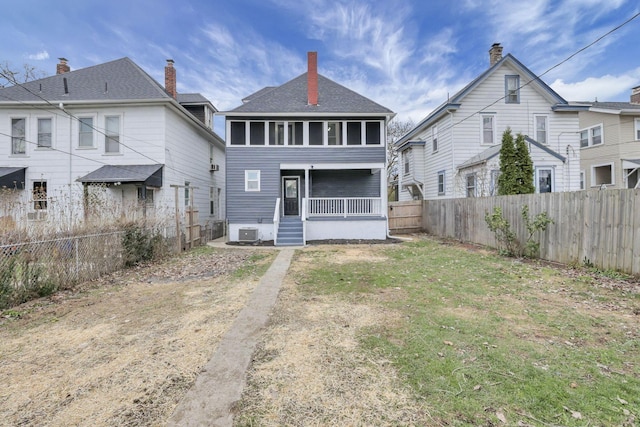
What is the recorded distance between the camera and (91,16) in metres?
12.1

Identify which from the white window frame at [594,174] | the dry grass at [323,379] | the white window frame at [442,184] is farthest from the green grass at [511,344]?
the white window frame at [594,174]

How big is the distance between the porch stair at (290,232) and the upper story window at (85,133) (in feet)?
29.2

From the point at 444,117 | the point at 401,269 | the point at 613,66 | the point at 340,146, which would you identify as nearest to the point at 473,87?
the point at 444,117

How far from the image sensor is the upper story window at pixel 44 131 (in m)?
12.9

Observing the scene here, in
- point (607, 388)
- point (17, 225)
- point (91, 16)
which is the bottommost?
point (607, 388)

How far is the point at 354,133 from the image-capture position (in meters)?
14.4

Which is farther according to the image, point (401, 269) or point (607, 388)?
point (401, 269)

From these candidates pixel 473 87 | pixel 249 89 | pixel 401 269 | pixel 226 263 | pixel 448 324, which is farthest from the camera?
pixel 249 89

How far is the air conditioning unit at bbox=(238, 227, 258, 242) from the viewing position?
13367 mm

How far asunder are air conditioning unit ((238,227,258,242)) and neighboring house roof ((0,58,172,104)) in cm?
638

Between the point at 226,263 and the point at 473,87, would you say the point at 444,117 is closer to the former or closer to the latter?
the point at 473,87

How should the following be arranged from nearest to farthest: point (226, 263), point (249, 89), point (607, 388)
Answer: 1. point (607, 388)
2. point (226, 263)
3. point (249, 89)

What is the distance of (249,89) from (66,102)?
35.8 ft

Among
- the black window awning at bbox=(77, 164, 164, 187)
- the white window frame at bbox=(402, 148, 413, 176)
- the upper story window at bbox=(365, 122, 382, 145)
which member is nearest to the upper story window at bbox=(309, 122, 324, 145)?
the upper story window at bbox=(365, 122, 382, 145)
